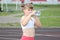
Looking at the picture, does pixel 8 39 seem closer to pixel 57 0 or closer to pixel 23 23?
pixel 23 23

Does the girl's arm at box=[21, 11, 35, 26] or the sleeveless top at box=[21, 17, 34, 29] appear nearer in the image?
the girl's arm at box=[21, 11, 35, 26]

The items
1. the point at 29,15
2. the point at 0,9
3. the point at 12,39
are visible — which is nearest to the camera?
Result: the point at 29,15

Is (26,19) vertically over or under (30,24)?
over

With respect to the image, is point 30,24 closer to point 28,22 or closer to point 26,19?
point 28,22

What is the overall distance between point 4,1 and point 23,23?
49.6m

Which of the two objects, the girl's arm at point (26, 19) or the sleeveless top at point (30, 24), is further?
the sleeveless top at point (30, 24)

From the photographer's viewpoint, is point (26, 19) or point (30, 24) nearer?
point (26, 19)

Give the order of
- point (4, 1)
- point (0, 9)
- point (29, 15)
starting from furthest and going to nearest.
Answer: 1. point (4, 1)
2. point (0, 9)
3. point (29, 15)

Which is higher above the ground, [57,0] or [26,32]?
[26,32]

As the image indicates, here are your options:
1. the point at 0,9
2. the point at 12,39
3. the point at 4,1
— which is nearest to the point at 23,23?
the point at 12,39

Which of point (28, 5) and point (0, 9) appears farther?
point (0, 9)

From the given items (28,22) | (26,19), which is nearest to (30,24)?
(28,22)

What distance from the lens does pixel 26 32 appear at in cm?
653

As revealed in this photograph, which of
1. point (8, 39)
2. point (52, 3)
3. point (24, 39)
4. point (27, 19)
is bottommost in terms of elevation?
point (52, 3)
